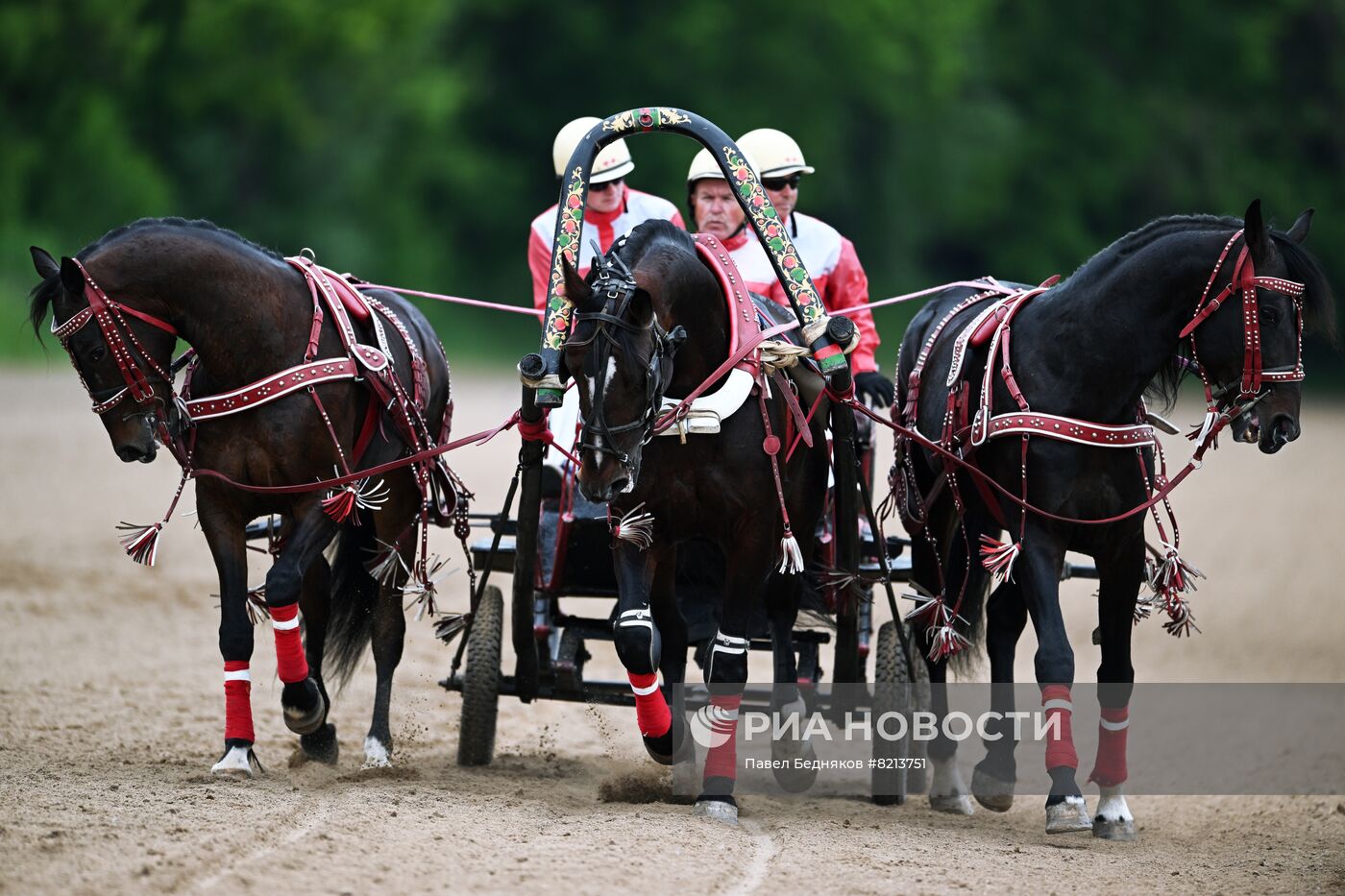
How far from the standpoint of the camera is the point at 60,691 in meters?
8.02

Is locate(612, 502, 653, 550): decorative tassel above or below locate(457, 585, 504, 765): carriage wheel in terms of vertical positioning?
above

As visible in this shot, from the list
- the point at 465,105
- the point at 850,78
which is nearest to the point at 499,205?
the point at 465,105

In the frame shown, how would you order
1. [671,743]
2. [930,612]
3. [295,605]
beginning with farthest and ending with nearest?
[930,612] < [295,605] < [671,743]

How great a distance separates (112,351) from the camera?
578 cm

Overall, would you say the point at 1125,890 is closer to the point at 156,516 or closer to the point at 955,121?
the point at 156,516

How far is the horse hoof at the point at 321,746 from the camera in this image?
6.79 metres

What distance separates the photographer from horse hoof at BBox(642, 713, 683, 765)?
6.03 metres

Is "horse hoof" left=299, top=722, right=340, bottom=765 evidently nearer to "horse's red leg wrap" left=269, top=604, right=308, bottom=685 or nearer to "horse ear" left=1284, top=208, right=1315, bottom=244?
"horse's red leg wrap" left=269, top=604, right=308, bottom=685

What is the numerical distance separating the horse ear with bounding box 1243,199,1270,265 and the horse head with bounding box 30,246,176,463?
3.55 m

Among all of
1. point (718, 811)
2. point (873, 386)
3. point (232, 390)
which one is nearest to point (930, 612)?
point (873, 386)

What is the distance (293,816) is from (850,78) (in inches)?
1156

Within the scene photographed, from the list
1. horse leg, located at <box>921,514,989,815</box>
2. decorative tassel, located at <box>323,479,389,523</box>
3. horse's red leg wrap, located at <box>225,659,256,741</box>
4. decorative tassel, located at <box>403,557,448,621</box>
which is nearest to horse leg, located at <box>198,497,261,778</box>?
horse's red leg wrap, located at <box>225,659,256,741</box>

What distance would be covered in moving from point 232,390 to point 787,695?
7.34 feet

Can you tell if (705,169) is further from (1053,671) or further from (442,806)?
(442,806)
